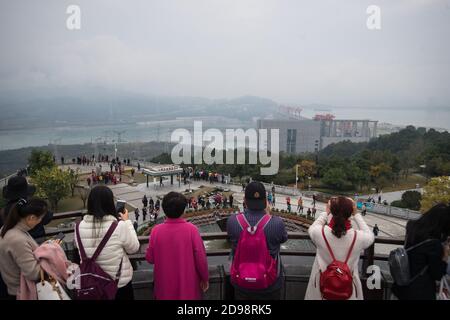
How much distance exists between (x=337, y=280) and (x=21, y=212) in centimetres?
225

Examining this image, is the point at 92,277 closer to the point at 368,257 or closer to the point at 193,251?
the point at 193,251

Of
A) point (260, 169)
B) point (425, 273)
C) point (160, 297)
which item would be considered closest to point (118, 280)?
point (160, 297)

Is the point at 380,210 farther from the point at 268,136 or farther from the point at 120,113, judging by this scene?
the point at 120,113

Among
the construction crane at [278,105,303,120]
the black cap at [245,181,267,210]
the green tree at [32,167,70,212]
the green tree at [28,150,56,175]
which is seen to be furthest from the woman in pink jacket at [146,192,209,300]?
the construction crane at [278,105,303,120]

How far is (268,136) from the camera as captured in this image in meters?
90.9

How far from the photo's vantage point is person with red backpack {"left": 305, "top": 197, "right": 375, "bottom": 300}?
2.57m

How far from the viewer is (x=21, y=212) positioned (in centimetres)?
249

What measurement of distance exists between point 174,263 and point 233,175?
29.9m

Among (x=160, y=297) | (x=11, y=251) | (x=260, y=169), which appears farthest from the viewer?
(x=260, y=169)

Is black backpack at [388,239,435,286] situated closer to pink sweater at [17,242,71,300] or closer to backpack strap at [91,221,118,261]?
backpack strap at [91,221,118,261]

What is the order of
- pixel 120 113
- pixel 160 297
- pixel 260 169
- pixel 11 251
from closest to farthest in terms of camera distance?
pixel 11 251
pixel 160 297
pixel 260 169
pixel 120 113

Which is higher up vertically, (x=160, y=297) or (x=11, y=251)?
(x=11, y=251)

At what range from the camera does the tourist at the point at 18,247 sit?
2377 mm
